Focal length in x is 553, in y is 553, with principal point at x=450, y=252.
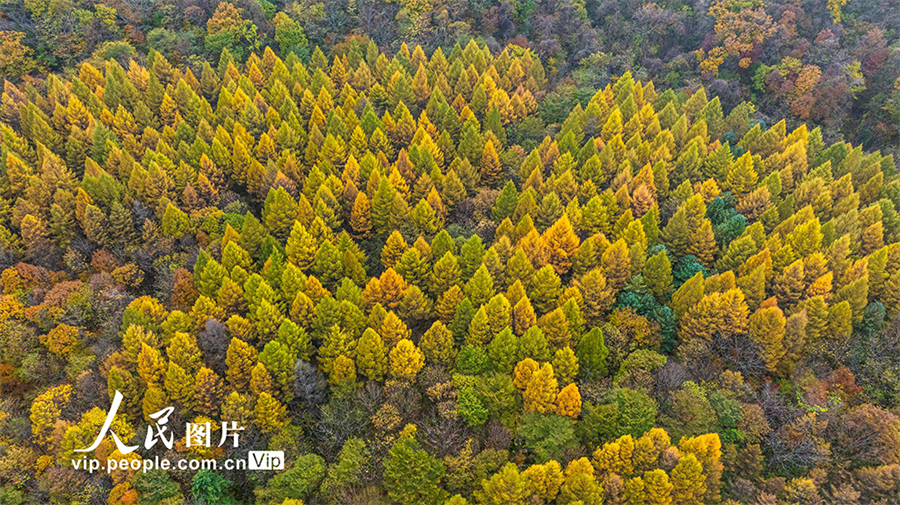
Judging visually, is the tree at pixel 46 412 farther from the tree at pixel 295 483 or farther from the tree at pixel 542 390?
the tree at pixel 542 390

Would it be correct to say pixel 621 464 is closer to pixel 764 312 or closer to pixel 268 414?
pixel 764 312

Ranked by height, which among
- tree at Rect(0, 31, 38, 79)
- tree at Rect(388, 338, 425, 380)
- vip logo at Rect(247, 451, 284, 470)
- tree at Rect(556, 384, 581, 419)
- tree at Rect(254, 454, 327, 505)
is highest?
tree at Rect(0, 31, 38, 79)

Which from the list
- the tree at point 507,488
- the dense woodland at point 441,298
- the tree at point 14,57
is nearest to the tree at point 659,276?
the dense woodland at point 441,298

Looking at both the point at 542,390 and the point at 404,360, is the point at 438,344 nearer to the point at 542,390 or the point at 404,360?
the point at 404,360

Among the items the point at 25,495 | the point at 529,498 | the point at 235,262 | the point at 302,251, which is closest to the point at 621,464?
the point at 529,498

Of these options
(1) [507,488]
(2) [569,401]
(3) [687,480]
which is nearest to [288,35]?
(2) [569,401]

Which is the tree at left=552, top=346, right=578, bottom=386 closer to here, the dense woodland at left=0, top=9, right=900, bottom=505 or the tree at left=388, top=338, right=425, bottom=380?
the dense woodland at left=0, top=9, right=900, bottom=505

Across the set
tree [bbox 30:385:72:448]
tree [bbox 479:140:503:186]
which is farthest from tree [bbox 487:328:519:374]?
tree [bbox 30:385:72:448]
